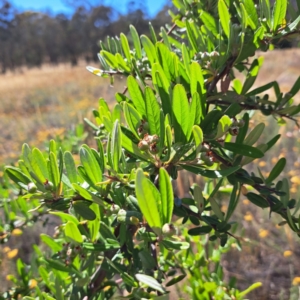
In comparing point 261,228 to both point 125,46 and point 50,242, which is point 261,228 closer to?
point 50,242

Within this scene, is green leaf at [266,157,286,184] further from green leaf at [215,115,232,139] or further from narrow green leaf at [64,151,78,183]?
narrow green leaf at [64,151,78,183]

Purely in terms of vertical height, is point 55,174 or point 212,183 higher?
point 55,174

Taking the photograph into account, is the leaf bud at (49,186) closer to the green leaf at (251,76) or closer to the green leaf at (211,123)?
the green leaf at (211,123)

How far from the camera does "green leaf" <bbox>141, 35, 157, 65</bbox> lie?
426 millimetres

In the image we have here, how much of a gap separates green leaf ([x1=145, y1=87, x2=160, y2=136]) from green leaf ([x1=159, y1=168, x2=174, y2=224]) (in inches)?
3.0

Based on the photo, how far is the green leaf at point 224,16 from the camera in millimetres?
396

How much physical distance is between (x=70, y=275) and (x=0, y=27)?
20.3 meters

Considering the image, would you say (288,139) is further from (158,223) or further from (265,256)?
(158,223)

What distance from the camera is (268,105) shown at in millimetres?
551

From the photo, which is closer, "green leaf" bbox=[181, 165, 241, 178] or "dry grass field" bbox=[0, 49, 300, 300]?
"green leaf" bbox=[181, 165, 241, 178]

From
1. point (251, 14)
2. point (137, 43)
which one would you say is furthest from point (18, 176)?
point (251, 14)

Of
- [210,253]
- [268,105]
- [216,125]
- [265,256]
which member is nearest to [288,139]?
[265,256]

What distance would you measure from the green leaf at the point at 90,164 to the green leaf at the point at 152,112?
7 centimetres

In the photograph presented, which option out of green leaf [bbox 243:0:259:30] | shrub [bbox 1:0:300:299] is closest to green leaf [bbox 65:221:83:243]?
shrub [bbox 1:0:300:299]
